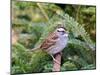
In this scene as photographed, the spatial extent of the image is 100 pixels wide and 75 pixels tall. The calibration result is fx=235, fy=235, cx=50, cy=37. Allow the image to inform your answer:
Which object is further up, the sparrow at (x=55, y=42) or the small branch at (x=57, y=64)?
the sparrow at (x=55, y=42)

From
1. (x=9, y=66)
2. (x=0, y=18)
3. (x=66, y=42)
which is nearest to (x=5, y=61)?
(x=9, y=66)

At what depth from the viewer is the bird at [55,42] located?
2.70 metres

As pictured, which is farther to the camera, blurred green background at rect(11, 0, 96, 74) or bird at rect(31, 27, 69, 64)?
bird at rect(31, 27, 69, 64)

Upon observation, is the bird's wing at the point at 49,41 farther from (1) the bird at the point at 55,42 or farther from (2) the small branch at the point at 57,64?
(2) the small branch at the point at 57,64

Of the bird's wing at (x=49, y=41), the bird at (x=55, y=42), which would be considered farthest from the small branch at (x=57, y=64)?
the bird's wing at (x=49, y=41)

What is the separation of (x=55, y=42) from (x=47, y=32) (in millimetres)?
153

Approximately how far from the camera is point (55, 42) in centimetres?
274

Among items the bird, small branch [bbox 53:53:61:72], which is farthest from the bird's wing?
small branch [bbox 53:53:61:72]

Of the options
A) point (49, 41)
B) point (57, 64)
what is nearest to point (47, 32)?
point (49, 41)

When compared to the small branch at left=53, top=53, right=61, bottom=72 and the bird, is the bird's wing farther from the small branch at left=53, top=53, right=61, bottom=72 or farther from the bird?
the small branch at left=53, top=53, right=61, bottom=72

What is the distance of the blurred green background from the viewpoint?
2579 mm

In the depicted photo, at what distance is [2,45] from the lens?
8.26ft

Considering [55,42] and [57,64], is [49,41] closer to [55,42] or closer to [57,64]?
[55,42]

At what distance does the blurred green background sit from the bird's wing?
50 mm
